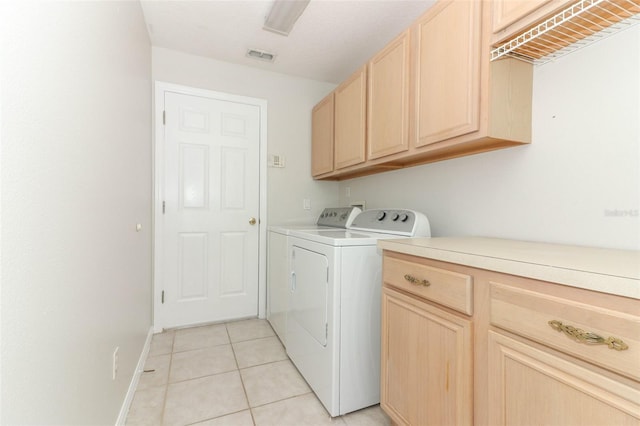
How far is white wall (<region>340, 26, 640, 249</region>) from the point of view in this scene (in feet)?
3.46

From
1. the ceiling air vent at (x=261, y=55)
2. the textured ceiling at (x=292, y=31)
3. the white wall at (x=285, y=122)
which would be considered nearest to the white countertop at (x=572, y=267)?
the textured ceiling at (x=292, y=31)

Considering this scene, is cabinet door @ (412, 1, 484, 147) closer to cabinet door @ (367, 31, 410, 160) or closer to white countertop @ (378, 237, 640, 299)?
cabinet door @ (367, 31, 410, 160)

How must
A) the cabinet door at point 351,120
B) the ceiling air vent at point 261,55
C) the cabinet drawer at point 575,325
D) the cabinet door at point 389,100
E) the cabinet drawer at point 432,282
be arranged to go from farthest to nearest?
the ceiling air vent at point 261,55 < the cabinet door at point 351,120 < the cabinet door at point 389,100 < the cabinet drawer at point 432,282 < the cabinet drawer at point 575,325

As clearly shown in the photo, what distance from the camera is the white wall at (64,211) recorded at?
60cm

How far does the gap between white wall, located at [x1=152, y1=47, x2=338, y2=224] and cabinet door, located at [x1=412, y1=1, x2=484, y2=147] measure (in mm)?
1600

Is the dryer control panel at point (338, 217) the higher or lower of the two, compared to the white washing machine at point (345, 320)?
higher

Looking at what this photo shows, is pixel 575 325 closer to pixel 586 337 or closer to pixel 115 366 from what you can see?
pixel 586 337

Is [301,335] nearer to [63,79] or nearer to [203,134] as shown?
[63,79]

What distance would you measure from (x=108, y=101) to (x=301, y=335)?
5.34ft

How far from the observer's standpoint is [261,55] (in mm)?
2559

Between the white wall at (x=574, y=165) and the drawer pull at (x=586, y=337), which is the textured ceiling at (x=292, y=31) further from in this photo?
the drawer pull at (x=586, y=337)

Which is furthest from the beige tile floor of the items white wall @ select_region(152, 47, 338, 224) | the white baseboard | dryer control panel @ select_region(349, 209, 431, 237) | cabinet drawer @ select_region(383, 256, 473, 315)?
white wall @ select_region(152, 47, 338, 224)

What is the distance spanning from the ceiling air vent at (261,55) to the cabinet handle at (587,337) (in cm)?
270

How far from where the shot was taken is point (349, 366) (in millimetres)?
1455
